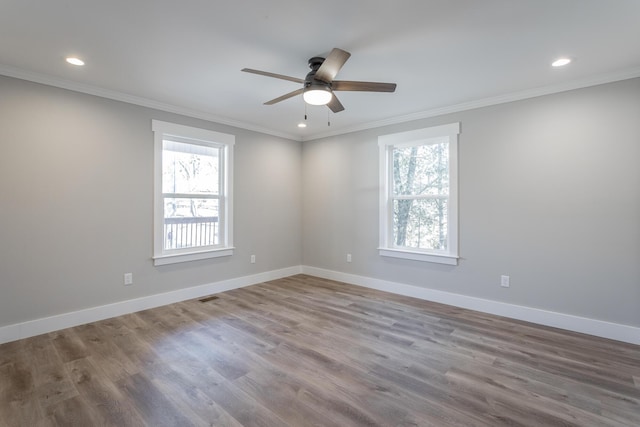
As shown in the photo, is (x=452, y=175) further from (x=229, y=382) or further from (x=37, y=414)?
(x=37, y=414)

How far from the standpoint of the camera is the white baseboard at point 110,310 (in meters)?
2.96

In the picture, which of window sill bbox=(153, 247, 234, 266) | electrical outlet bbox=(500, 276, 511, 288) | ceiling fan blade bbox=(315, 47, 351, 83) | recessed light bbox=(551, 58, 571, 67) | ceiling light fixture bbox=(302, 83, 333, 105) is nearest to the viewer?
ceiling fan blade bbox=(315, 47, 351, 83)

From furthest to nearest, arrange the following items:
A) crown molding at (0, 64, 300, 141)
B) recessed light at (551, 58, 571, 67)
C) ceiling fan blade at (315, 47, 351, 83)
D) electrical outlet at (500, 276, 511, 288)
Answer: electrical outlet at (500, 276, 511, 288), crown molding at (0, 64, 300, 141), recessed light at (551, 58, 571, 67), ceiling fan blade at (315, 47, 351, 83)

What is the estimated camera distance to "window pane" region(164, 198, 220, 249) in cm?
411

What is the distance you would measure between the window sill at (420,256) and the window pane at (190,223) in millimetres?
2587

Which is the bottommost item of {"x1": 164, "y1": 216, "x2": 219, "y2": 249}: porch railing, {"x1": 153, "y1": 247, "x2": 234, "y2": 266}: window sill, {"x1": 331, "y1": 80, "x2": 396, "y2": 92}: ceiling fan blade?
{"x1": 153, "y1": 247, "x2": 234, "y2": 266}: window sill

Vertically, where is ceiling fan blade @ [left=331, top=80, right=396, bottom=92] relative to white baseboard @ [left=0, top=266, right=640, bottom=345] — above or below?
above

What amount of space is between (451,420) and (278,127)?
442 centimetres

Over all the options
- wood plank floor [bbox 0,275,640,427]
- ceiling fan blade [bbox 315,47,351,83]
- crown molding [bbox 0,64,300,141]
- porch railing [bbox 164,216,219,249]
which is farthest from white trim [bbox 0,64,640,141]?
wood plank floor [bbox 0,275,640,427]

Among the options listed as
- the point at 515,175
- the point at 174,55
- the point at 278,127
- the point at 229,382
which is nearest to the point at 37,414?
the point at 229,382

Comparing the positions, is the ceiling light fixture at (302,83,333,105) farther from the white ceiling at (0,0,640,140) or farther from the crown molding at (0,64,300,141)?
the crown molding at (0,64,300,141)

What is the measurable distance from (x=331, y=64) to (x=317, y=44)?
13.1 inches

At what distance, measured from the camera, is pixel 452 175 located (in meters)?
3.97

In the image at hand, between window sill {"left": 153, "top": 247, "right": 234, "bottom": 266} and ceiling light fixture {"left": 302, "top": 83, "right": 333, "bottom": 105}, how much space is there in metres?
2.80
